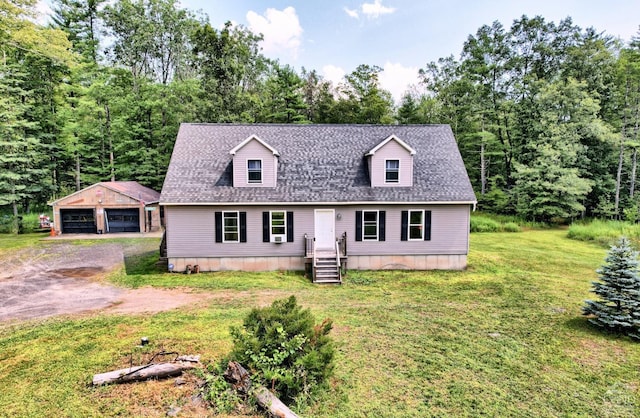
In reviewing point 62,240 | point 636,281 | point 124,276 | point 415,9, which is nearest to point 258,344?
point 636,281

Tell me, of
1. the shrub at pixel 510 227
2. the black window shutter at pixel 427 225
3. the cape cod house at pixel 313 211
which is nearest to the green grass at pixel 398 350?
the cape cod house at pixel 313 211

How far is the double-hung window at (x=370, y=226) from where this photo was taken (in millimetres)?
14742

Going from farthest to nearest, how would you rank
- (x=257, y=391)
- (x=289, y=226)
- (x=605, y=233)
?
(x=605, y=233) → (x=289, y=226) → (x=257, y=391)

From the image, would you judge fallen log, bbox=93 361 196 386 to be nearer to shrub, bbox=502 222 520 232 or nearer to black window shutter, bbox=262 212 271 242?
black window shutter, bbox=262 212 271 242

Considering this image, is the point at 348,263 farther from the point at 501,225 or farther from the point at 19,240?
the point at 19,240

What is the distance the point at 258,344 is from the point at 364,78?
33.6m

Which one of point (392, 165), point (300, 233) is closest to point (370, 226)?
point (392, 165)

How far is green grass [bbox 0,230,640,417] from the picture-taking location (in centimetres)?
551

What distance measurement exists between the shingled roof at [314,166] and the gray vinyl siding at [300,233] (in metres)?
0.45

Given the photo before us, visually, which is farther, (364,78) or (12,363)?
(364,78)

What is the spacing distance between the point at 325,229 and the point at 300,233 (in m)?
1.09

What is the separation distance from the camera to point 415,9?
16.3 meters

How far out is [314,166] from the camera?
15703 millimetres

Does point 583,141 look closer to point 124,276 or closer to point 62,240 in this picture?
point 124,276
